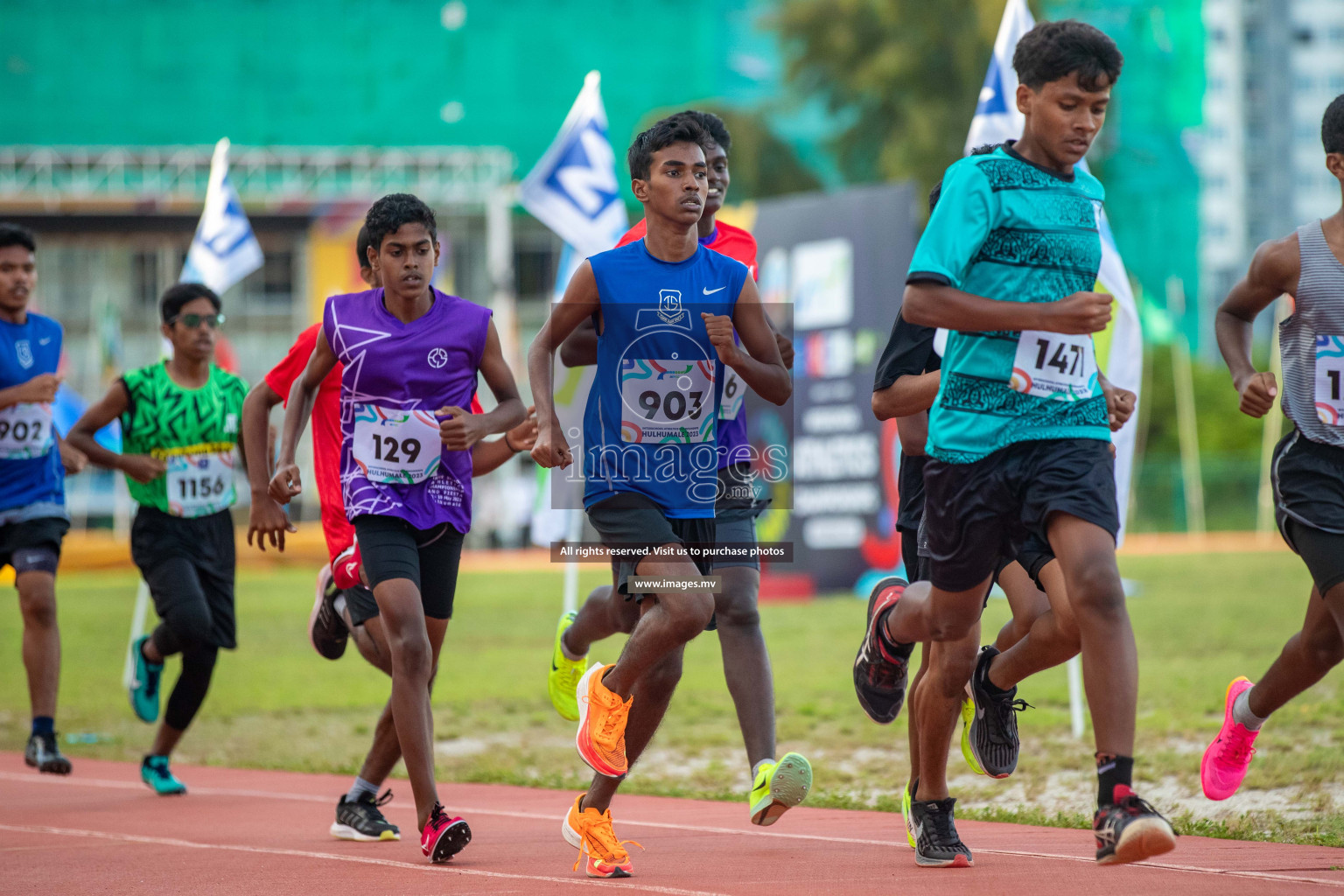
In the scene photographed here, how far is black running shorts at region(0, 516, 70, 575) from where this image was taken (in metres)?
8.15

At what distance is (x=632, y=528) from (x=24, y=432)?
447 cm

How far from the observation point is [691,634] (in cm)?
518

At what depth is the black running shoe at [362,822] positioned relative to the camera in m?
6.28

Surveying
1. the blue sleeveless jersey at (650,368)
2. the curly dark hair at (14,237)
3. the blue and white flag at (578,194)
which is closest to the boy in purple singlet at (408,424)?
the blue sleeveless jersey at (650,368)

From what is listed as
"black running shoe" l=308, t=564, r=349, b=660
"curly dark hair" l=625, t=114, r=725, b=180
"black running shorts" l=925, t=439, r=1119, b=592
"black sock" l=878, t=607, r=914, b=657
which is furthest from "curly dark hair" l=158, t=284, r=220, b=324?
"black running shorts" l=925, t=439, r=1119, b=592

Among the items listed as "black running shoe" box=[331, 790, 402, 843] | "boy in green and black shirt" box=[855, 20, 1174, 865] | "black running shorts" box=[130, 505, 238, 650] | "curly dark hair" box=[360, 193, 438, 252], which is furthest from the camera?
"black running shorts" box=[130, 505, 238, 650]

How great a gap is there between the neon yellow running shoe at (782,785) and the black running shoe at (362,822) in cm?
177

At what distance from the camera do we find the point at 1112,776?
4.16 metres

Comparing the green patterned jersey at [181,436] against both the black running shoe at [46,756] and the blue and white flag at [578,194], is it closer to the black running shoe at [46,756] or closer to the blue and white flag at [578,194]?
the black running shoe at [46,756]

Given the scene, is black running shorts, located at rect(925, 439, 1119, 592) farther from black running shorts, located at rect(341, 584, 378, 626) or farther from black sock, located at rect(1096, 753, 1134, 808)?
black running shorts, located at rect(341, 584, 378, 626)

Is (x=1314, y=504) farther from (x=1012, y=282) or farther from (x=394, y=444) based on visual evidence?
(x=394, y=444)

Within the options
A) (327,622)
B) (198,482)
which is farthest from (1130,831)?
(198,482)

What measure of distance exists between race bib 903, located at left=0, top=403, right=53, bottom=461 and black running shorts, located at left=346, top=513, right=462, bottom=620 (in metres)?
3.23

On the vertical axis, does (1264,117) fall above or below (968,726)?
above
